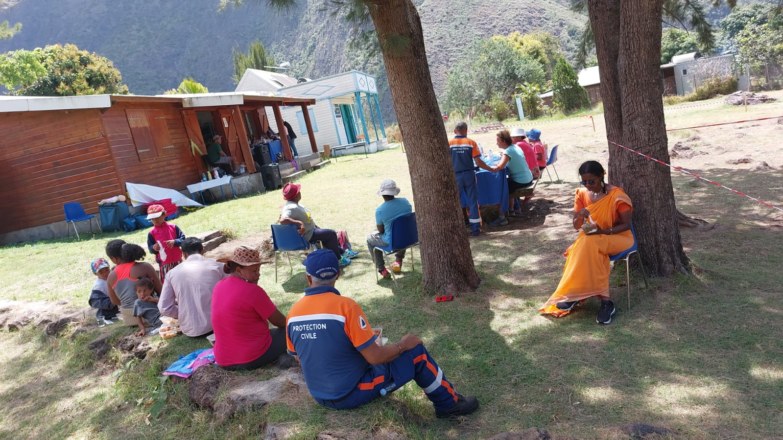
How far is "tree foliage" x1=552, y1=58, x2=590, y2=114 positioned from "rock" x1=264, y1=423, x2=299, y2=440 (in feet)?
104

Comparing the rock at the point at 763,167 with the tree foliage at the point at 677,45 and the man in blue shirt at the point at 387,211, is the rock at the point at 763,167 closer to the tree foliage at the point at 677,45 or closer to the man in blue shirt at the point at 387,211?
the man in blue shirt at the point at 387,211

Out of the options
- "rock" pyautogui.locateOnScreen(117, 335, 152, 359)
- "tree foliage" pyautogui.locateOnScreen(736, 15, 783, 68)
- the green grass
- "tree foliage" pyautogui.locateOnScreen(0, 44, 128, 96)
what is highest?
"tree foliage" pyautogui.locateOnScreen(0, 44, 128, 96)

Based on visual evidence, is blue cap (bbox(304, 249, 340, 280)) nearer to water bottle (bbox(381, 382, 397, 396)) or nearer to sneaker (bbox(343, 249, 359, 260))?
water bottle (bbox(381, 382, 397, 396))

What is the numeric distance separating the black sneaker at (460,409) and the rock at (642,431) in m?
0.85

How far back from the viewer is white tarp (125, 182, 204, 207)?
1229 cm

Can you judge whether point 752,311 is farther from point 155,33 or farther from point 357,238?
point 155,33

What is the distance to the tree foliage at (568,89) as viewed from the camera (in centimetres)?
3144

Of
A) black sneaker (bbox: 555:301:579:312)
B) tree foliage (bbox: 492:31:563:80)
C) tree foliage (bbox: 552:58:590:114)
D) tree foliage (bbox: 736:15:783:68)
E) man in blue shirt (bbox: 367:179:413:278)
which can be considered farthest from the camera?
tree foliage (bbox: 492:31:563:80)

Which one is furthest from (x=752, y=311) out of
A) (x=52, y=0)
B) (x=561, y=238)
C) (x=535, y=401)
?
(x=52, y=0)

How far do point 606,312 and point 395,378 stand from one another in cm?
205

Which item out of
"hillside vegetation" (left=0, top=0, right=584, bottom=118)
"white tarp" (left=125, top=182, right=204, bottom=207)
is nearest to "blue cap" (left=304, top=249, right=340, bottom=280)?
"white tarp" (left=125, top=182, right=204, bottom=207)

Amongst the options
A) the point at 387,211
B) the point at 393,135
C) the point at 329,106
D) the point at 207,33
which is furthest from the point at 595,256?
the point at 207,33

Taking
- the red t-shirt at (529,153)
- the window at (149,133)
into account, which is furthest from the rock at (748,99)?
the window at (149,133)

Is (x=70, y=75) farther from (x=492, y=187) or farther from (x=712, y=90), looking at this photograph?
(x=712, y=90)
